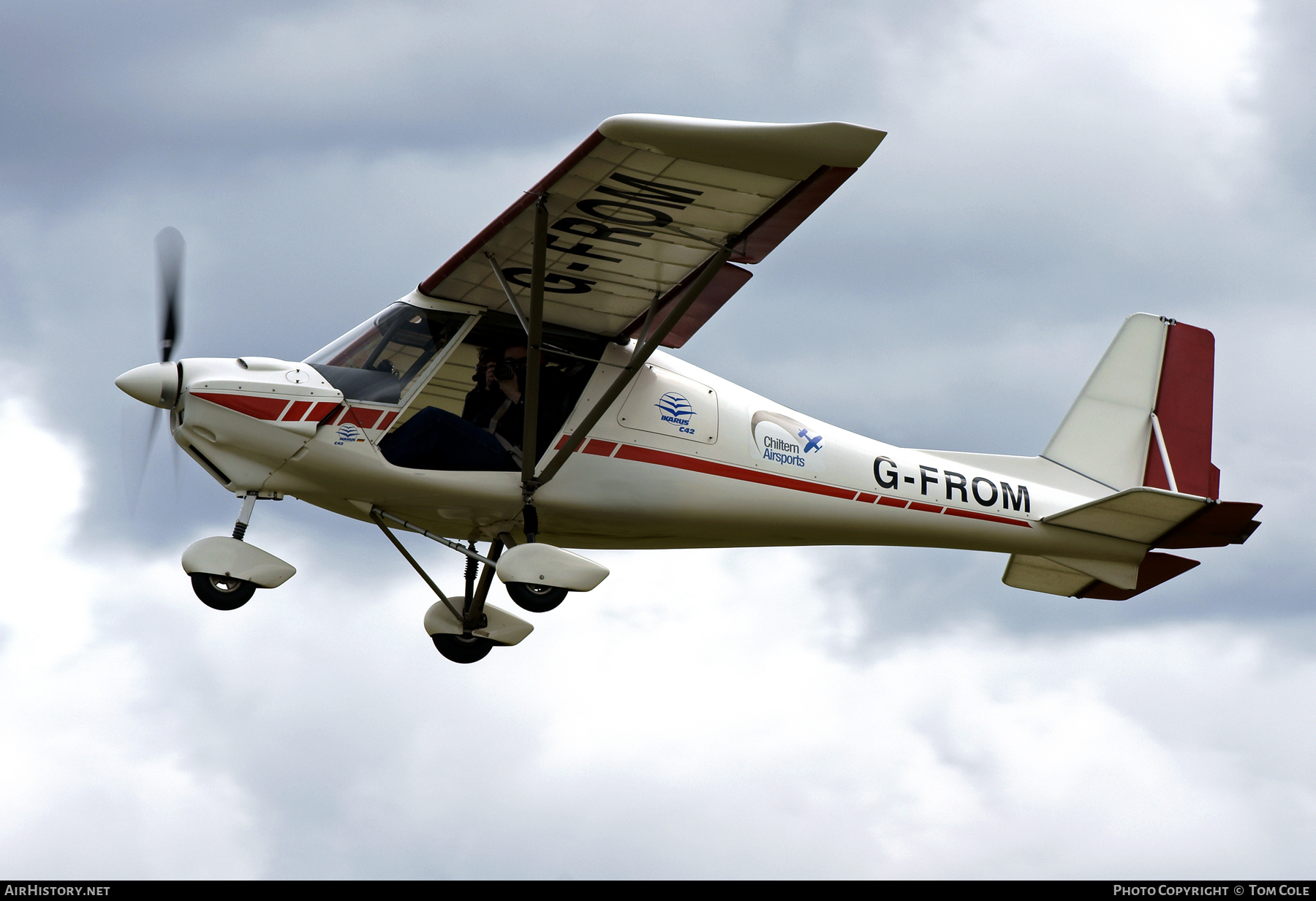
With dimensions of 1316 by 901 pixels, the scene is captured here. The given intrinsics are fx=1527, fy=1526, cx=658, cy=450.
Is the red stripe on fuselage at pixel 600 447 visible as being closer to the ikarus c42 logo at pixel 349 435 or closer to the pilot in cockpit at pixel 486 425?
the pilot in cockpit at pixel 486 425

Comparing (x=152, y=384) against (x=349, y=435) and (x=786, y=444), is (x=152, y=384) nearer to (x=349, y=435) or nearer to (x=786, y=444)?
(x=349, y=435)

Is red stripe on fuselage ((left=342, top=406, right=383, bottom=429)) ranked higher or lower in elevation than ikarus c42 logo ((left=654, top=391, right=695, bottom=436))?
lower

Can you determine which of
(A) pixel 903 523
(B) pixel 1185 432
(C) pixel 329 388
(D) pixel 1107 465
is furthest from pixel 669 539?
(B) pixel 1185 432

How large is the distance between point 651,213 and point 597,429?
1.89 meters

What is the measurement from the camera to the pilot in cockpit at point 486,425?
11461 millimetres

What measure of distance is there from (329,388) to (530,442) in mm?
1540

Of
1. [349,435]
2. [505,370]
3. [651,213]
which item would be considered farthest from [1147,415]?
[349,435]

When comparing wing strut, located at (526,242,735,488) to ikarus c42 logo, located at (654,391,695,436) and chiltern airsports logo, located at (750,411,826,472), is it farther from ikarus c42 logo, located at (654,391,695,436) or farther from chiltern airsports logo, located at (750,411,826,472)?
chiltern airsports logo, located at (750,411,826,472)

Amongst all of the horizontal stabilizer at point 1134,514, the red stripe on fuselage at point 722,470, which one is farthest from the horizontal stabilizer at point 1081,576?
the red stripe on fuselage at point 722,470

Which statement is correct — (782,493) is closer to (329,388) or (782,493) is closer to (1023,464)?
(1023,464)

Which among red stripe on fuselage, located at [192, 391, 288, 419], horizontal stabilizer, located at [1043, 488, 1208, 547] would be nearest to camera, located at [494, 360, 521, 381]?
red stripe on fuselage, located at [192, 391, 288, 419]

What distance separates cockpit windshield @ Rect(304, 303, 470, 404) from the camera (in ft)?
37.5

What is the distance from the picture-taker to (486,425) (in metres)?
11.7

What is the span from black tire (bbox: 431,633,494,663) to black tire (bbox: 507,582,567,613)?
1834mm
